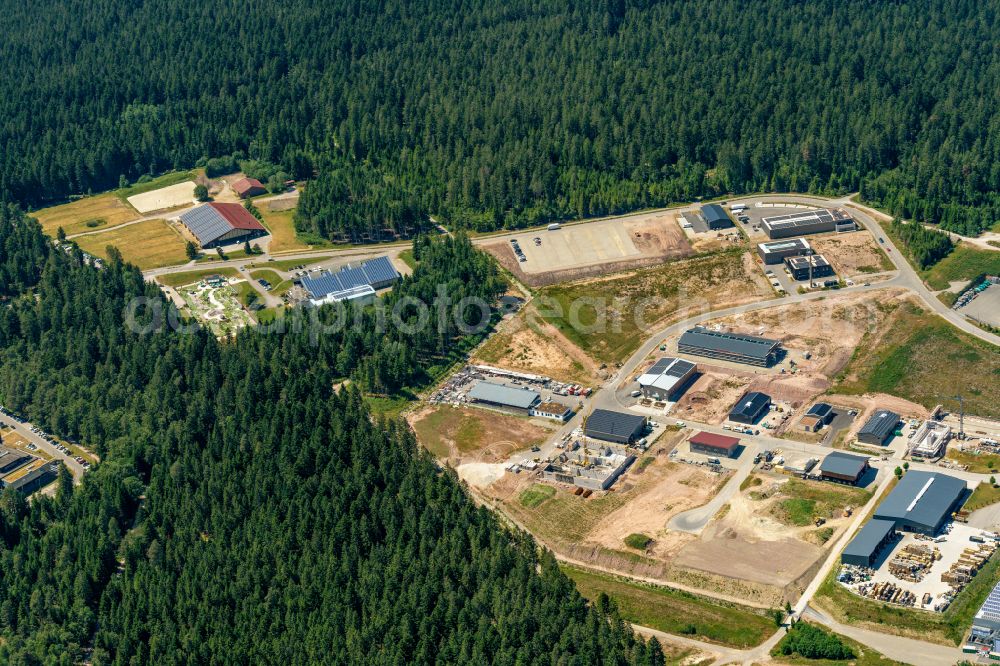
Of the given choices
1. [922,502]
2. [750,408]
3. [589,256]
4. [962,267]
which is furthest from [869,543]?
[589,256]

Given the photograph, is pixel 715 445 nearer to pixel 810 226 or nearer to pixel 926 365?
pixel 926 365

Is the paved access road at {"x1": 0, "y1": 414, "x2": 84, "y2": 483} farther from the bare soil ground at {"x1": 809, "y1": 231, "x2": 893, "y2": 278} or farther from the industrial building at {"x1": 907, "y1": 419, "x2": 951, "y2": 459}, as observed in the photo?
the bare soil ground at {"x1": 809, "y1": 231, "x2": 893, "y2": 278}

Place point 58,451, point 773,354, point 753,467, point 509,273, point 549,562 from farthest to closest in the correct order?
point 509,273, point 773,354, point 58,451, point 753,467, point 549,562

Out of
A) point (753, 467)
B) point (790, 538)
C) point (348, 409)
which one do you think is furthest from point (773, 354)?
point (348, 409)

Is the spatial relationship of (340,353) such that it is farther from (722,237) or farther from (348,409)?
(722,237)

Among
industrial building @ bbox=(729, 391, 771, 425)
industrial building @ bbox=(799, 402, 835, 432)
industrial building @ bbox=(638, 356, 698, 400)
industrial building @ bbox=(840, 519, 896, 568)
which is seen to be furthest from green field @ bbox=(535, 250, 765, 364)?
industrial building @ bbox=(840, 519, 896, 568)
